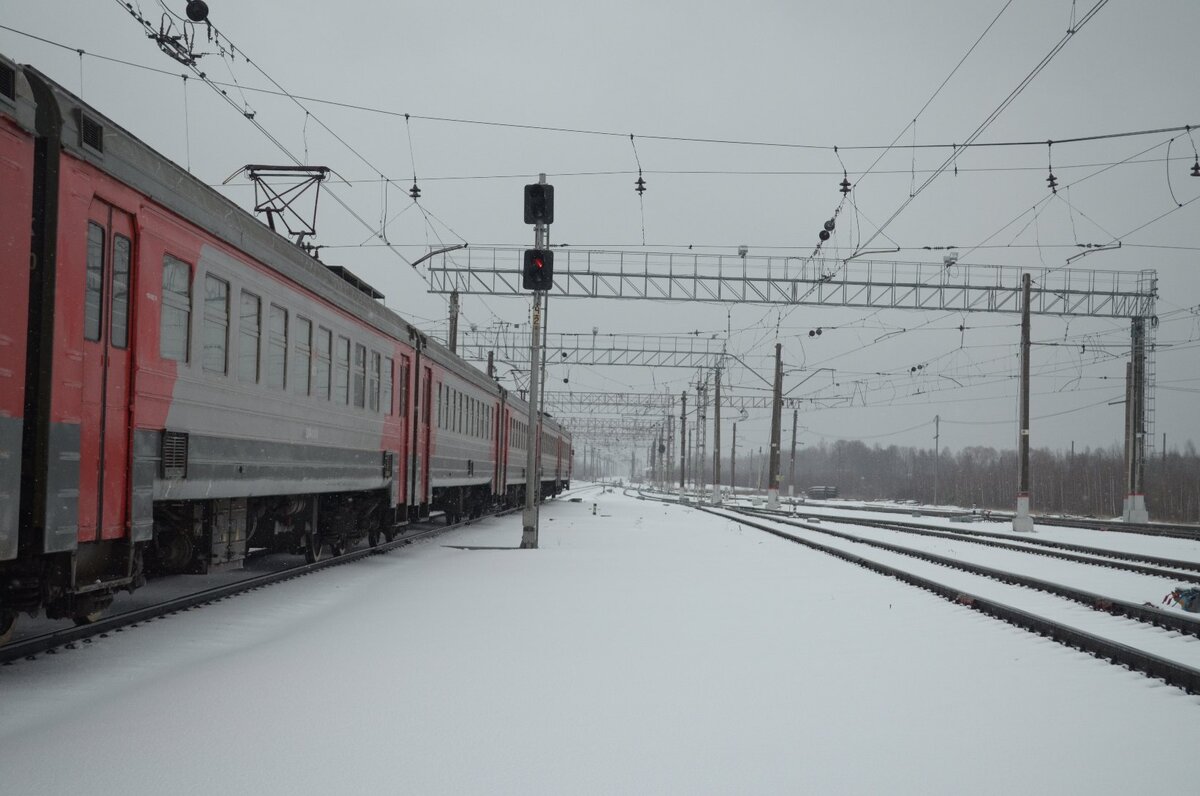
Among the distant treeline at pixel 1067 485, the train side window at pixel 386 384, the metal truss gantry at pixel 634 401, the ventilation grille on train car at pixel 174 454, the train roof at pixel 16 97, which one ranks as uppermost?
the metal truss gantry at pixel 634 401

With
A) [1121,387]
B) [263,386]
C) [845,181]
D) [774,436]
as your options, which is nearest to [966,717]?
[263,386]

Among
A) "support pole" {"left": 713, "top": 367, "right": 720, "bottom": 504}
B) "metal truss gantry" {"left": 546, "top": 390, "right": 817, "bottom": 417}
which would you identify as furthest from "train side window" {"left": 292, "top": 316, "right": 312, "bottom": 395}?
"metal truss gantry" {"left": 546, "top": 390, "right": 817, "bottom": 417}

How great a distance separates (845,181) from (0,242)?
1730 centimetres

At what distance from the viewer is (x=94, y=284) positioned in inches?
241

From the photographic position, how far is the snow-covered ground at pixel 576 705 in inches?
173

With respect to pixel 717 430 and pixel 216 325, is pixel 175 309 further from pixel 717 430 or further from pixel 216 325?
pixel 717 430

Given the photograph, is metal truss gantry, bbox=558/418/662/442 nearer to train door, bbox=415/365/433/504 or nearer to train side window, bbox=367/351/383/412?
train door, bbox=415/365/433/504

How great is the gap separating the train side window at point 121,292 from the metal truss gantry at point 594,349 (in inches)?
1188

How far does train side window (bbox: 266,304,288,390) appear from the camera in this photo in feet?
30.1

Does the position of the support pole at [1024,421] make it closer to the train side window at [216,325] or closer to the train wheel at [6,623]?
the train side window at [216,325]

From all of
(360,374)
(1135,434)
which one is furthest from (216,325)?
(1135,434)

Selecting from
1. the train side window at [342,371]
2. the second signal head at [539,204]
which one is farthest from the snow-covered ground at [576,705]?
the second signal head at [539,204]

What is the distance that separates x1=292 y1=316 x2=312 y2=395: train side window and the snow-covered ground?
6.83ft

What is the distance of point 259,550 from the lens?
13891mm
